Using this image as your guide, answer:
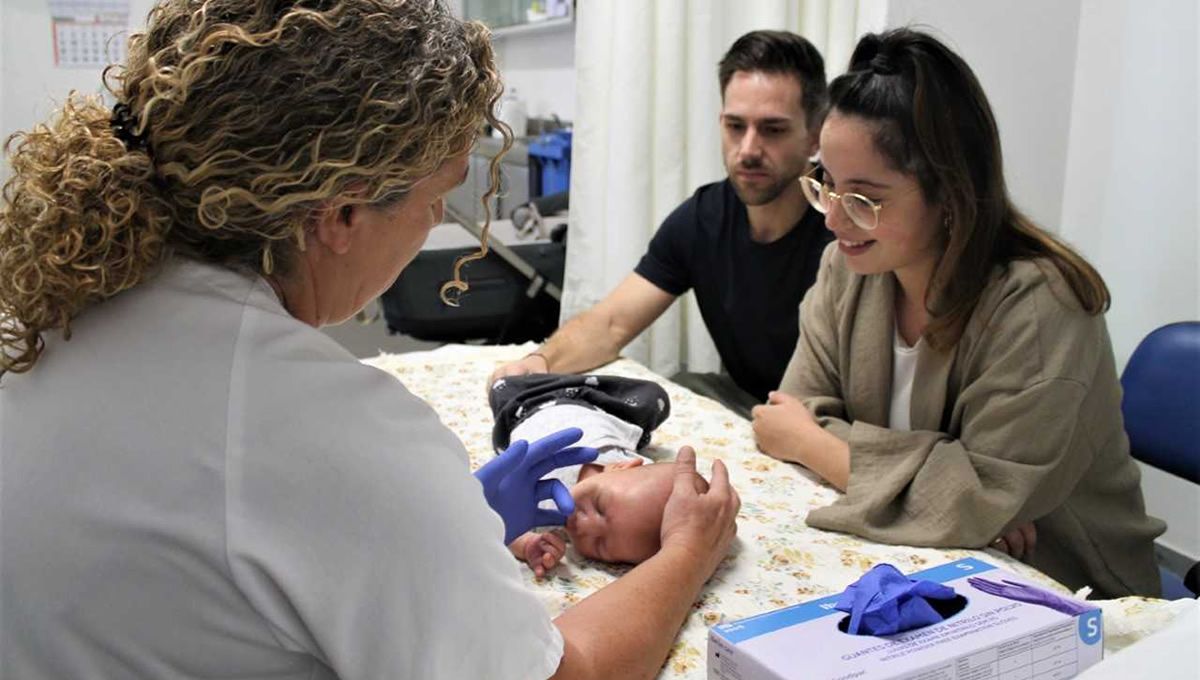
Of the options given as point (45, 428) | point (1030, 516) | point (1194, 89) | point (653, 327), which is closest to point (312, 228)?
point (45, 428)

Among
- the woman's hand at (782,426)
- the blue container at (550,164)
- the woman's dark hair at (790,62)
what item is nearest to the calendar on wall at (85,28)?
the blue container at (550,164)

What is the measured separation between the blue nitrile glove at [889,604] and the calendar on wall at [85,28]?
261cm

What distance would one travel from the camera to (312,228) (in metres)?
0.81

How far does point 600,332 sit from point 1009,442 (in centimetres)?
108

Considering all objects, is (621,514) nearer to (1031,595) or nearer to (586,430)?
(586,430)

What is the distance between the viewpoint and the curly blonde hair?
74cm

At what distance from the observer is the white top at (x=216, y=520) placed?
72 cm

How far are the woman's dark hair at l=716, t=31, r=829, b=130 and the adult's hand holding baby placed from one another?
1182mm

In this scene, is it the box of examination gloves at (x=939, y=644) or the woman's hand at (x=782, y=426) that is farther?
the woman's hand at (x=782, y=426)

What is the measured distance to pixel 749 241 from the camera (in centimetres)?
234

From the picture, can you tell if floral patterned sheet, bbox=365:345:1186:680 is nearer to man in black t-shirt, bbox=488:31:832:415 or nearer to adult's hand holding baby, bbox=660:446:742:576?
adult's hand holding baby, bbox=660:446:742:576

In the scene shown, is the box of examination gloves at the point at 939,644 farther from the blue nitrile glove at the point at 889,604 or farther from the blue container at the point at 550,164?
the blue container at the point at 550,164

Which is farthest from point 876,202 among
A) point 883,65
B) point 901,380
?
point 901,380

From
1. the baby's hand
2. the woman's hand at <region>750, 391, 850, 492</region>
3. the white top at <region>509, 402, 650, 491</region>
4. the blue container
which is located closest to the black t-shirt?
the woman's hand at <region>750, 391, 850, 492</region>
